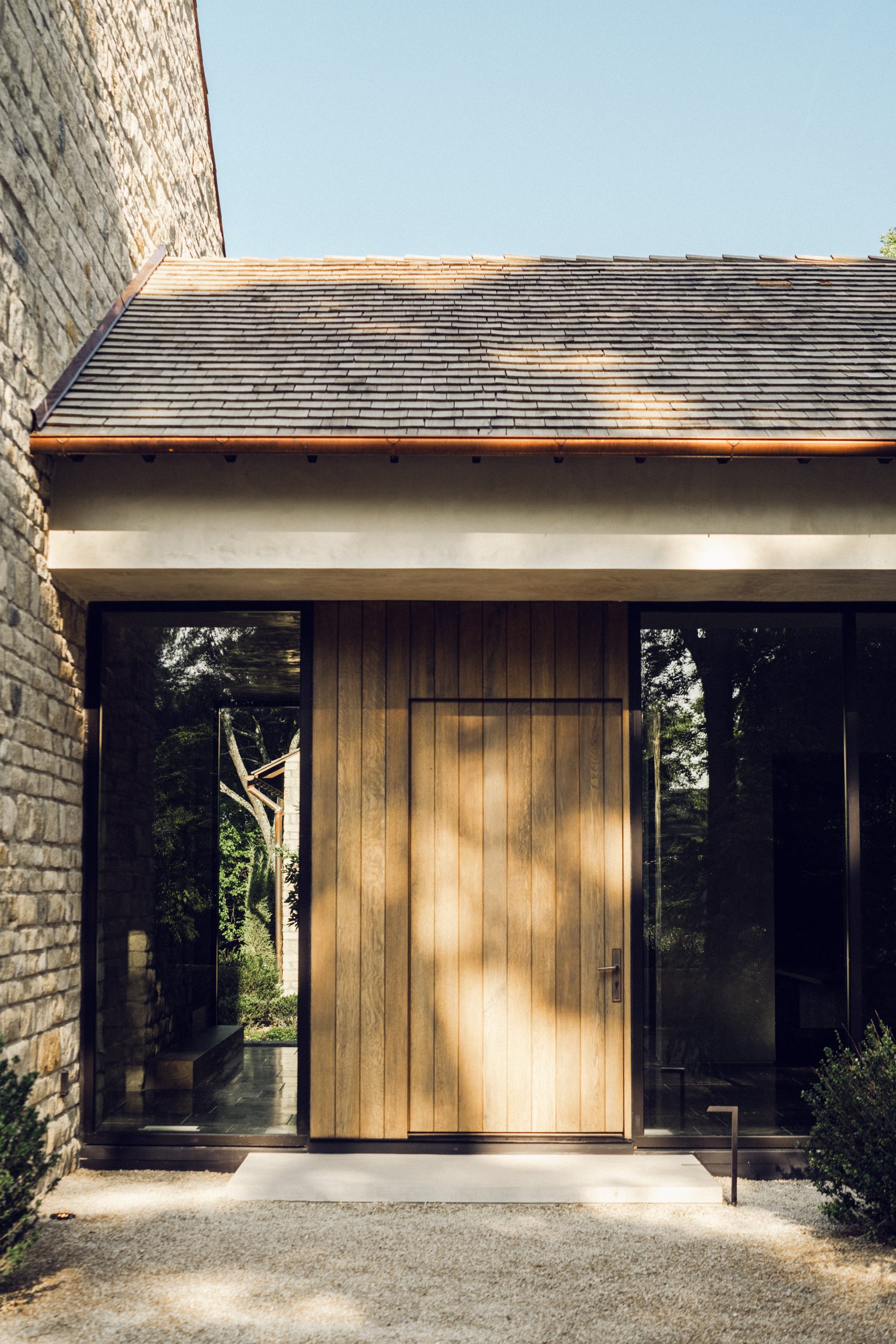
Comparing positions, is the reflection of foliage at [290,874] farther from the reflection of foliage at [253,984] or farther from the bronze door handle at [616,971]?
the bronze door handle at [616,971]

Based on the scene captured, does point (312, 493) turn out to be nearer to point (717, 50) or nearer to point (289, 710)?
point (289, 710)

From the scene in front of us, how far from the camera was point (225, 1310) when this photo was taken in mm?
3990

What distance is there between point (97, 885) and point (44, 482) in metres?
Result: 2.25

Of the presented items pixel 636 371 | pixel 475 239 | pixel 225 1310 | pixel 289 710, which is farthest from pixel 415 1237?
pixel 475 239

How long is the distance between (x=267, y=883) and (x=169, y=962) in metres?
0.76

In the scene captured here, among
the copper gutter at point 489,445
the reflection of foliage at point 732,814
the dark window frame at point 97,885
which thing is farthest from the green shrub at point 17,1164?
the reflection of foliage at point 732,814

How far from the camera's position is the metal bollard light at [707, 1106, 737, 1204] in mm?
5207

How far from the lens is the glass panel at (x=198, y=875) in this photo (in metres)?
5.97

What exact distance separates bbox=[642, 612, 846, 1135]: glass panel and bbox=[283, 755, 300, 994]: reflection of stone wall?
2010 millimetres

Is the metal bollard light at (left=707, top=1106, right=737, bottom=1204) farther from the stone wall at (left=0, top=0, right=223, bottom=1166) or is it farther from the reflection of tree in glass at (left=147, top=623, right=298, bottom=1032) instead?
the stone wall at (left=0, top=0, right=223, bottom=1166)

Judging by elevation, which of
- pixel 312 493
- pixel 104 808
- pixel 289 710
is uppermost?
pixel 312 493

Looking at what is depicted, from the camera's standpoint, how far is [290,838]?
648 cm

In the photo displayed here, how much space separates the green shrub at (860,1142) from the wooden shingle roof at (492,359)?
302 cm

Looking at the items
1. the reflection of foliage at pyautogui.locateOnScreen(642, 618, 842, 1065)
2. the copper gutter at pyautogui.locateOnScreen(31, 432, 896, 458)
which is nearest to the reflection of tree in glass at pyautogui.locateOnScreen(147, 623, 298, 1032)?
the copper gutter at pyautogui.locateOnScreen(31, 432, 896, 458)
